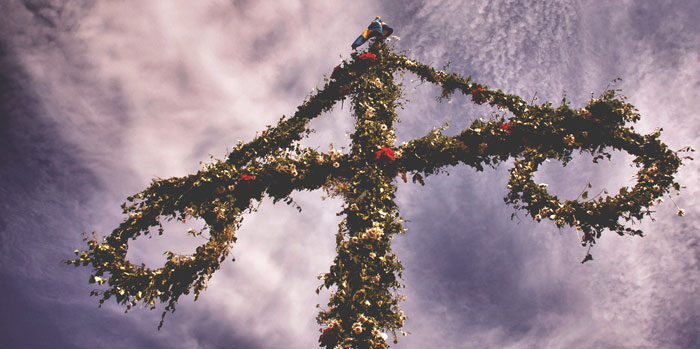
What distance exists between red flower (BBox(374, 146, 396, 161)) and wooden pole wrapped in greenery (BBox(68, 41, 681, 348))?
0.05 feet

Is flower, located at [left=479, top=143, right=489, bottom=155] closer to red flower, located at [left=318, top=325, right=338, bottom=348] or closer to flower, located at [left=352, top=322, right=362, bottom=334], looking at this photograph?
flower, located at [left=352, top=322, right=362, bottom=334]

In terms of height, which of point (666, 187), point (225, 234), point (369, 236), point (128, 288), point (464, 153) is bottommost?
point (128, 288)

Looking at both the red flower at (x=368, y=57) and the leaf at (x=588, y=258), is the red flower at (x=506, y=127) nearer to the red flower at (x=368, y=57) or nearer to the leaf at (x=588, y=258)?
the leaf at (x=588, y=258)

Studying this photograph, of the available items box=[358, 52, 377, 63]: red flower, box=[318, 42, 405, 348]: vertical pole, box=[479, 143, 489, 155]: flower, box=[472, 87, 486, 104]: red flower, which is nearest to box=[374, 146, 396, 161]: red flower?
box=[318, 42, 405, 348]: vertical pole

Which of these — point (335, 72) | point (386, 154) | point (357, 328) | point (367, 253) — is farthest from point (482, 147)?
point (335, 72)

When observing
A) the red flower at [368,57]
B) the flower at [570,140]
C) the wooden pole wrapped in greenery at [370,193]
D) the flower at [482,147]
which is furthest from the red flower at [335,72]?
the flower at [570,140]

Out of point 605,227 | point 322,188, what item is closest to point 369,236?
point 322,188

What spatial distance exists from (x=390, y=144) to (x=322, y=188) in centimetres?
148

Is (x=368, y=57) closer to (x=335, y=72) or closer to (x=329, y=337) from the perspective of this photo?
(x=335, y=72)

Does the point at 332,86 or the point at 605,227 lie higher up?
the point at 332,86

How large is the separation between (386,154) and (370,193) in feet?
2.62

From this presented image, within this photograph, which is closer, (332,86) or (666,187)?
(666,187)

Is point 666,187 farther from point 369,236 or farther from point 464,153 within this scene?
point 369,236

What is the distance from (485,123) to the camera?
4875 mm
